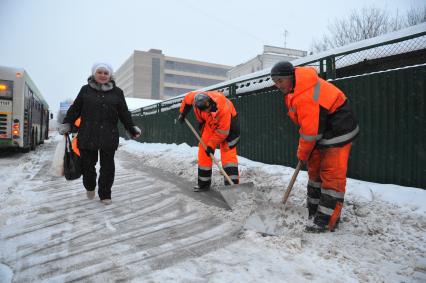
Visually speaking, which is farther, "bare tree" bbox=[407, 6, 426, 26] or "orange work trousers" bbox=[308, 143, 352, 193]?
"bare tree" bbox=[407, 6, 426, 26]

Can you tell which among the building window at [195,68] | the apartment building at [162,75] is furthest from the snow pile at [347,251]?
the building window at [195,68]

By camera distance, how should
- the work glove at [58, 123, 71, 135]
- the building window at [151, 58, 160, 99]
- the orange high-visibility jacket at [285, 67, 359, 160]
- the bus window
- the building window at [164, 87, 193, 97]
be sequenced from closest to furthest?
the orange high-visibility jacket at [285, 67, 359, 160] → the work glove at [58, 123, 71, 135] → the bus window → the building window at [151, 58, 160, 99] → the building window at [164, 87, 193, 97]

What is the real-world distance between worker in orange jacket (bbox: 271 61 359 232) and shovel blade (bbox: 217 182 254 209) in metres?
1.00

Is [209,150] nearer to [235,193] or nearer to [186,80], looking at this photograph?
[235,193]

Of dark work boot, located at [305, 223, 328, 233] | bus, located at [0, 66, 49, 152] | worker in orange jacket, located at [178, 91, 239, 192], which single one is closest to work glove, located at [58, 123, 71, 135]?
worker in orange jacket, located at [178, 91, 239, 192]

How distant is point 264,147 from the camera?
22.4 feet

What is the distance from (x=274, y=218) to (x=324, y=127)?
3.38ft

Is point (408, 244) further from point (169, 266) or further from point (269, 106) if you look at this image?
point (269, 106)

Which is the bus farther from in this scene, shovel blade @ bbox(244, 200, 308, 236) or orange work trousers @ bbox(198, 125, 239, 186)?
shovel blade @ bbox(244, 200, 308, 236)

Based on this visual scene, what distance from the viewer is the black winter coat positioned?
4.07m

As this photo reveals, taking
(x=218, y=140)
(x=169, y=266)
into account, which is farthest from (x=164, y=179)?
(x=169, y=266)

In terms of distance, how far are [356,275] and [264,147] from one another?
4641 millimetres

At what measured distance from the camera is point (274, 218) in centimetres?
316

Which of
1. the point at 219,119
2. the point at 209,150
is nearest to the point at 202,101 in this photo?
the point at 219,119
